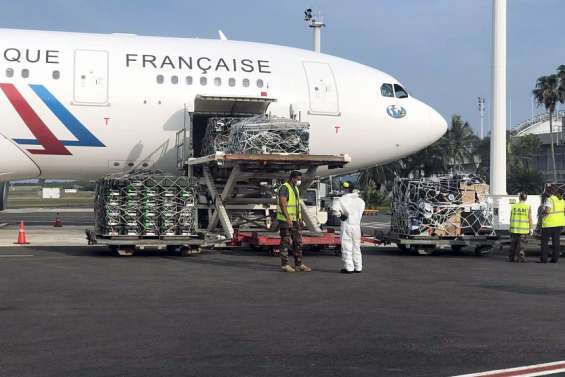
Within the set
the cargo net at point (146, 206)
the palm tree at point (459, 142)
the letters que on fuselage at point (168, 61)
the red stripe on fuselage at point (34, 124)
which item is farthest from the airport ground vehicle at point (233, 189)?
the palm tree at point (459, 142)

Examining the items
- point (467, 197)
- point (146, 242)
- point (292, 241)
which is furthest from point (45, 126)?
point (467, 197)

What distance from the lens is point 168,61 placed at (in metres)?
17.7

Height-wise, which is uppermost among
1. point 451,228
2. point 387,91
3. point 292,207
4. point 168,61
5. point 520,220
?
point 168,61

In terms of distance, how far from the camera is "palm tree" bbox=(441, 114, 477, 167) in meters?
58.1

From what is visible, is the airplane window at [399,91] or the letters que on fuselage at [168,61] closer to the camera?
the letters que on fuselage at [168,61]

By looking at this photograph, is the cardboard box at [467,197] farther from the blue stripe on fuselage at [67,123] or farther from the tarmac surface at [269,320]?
the blue stripe on fuselage at [67,123]

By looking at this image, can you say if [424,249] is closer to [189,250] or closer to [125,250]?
[189,250]

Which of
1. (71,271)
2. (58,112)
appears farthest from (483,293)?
(58,112)

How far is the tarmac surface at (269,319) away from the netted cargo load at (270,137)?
297 centimetres

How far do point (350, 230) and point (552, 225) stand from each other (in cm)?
544

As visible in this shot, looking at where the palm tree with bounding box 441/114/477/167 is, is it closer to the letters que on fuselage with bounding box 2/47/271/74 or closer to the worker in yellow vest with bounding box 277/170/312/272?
the letters que on fuselage with bounding box 2/47/271/74

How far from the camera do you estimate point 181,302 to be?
8.72m

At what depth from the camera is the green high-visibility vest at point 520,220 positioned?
15.0 meters

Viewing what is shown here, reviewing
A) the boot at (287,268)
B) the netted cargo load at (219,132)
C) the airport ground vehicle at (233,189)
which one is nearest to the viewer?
the boot at (287,268)
